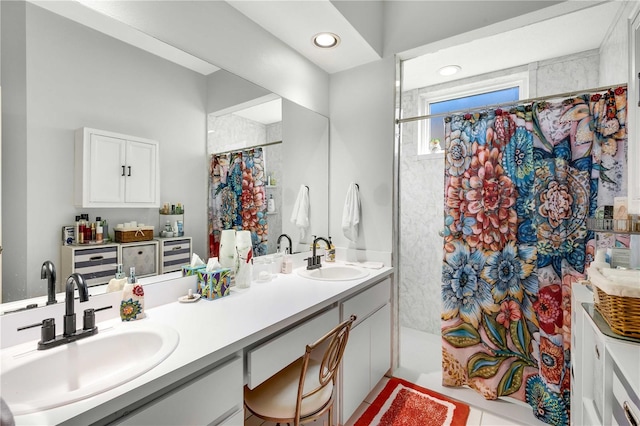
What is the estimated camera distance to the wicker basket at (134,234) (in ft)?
4.15

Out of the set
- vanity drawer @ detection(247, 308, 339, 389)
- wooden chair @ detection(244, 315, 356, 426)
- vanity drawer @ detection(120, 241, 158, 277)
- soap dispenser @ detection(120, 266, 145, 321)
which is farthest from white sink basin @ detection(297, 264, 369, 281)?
soap dispenser @ detection(120, 266, 145, 321)

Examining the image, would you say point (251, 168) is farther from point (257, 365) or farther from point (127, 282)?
point (257, 365)

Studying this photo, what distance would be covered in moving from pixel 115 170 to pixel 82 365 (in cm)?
71

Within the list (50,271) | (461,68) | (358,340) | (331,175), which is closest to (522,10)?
(461,68)

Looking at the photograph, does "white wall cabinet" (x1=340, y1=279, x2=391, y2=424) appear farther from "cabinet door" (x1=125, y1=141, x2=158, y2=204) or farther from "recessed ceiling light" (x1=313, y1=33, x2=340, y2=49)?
"recessed ceiling light" (x1=313, y1=33, x2=340, y2=49)

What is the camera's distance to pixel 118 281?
4.13 ft

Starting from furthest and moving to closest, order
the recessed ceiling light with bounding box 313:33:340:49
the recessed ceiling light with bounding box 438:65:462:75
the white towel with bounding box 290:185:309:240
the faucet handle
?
1. the recessed ceiling light with bounding box 438:65:462:75
2. the white towel with bounding box 290:185:309:240
3. the recessed ceiling light with bounding box 313:33:340:49
4. the faucet handle

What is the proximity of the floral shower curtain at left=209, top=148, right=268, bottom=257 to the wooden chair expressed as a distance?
2.47 feet

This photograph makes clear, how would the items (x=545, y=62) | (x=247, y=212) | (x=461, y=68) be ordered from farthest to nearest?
(x=461, y=68), (x=545, y=62), (x=247, y=212)

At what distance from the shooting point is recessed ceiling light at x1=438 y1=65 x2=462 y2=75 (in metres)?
2.60

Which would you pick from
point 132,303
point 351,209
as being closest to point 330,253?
point 351,209

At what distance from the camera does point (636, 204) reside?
1.38m

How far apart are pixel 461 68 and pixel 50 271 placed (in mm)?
3032

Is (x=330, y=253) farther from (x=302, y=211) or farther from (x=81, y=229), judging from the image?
(x=81, y=229)
